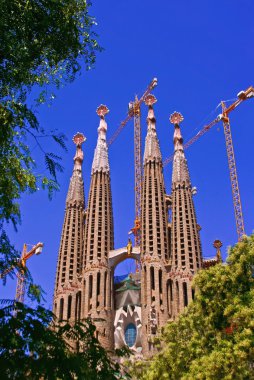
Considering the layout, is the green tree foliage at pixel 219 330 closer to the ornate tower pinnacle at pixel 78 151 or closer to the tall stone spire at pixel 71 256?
the tall stone spire at pixel 71 256

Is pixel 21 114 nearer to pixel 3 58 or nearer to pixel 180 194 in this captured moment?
pixel 3 58

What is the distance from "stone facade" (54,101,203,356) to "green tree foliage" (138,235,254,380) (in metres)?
24.3

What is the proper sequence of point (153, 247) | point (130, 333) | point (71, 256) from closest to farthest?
1. point (130, 333)
2. point (153, 247)
3. point (71, 256)

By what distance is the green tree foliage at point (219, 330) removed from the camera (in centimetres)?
1593

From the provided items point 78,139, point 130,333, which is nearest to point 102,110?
point 78,139

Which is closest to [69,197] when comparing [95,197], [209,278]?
[95,197]

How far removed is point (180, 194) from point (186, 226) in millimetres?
3457

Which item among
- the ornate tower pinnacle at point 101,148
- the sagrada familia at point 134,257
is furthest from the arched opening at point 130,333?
the ornate tower pinnacle at point 101,148

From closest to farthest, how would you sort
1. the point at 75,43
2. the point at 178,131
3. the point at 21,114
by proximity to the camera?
the point at 21,114 → the point at 75,43 → the point at 178,131

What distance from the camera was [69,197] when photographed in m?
54.0

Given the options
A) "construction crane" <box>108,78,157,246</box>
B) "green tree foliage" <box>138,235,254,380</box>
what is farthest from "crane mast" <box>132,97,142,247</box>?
"green tree foliage" <box>138,235,254,380</box>

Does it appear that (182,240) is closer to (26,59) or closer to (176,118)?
(176,118)

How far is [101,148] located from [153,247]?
1277cm

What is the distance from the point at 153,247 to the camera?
46.7 metres
